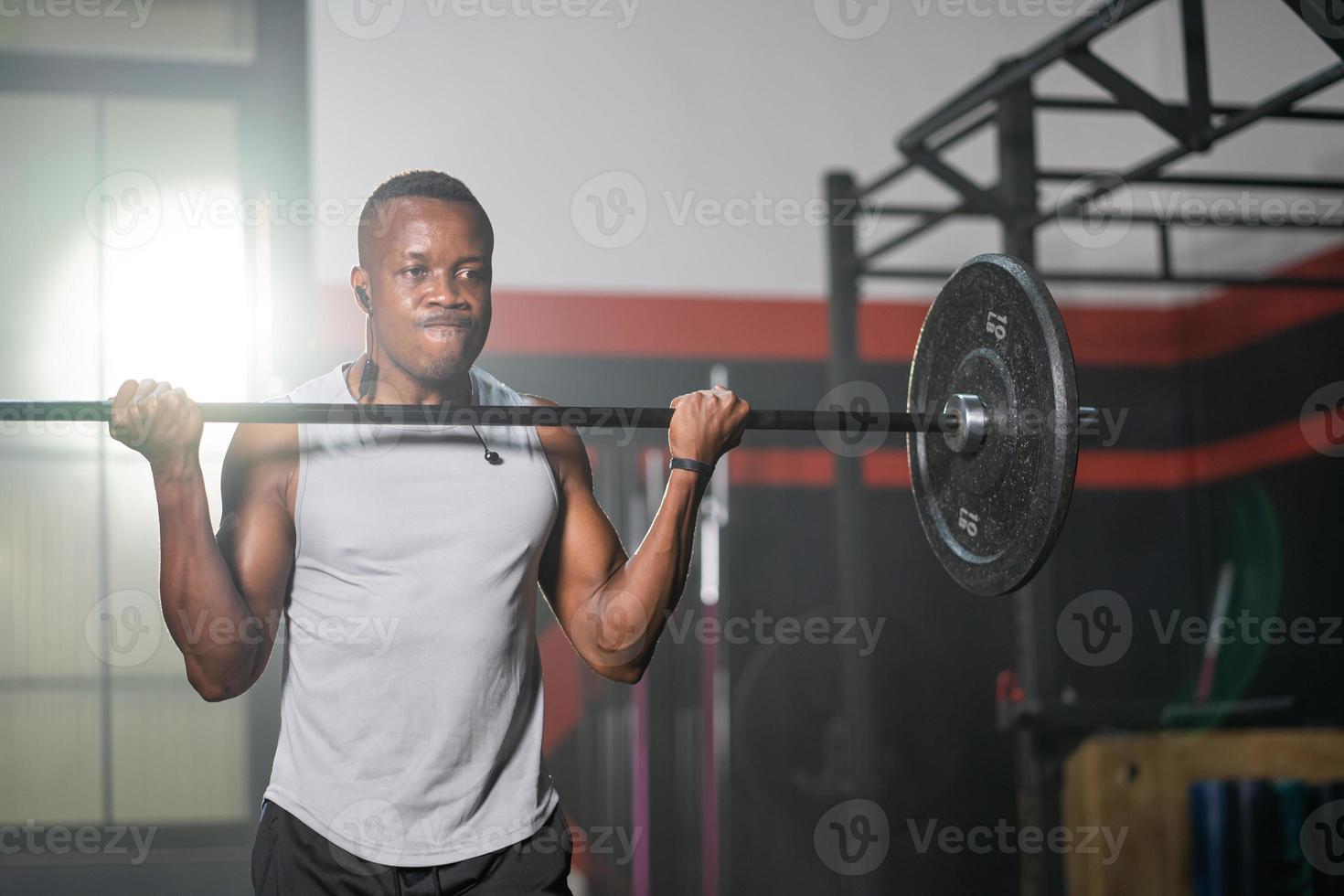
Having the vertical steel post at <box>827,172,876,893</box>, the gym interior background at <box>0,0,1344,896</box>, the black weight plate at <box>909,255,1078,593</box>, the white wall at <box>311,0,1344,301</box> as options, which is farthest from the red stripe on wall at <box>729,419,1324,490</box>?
the black weight plate at <box>909,255,1078,593</box>

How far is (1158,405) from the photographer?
4801mm

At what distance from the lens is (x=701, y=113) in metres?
4.41

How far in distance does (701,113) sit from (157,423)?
3081mm

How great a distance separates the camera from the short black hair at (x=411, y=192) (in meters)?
1.70

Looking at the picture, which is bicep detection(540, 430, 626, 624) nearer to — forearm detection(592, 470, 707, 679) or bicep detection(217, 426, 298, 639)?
forearm detection(592, 470, 707, 679)

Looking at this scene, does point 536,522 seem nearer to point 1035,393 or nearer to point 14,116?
point 1035,393

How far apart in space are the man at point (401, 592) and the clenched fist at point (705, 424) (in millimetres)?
37

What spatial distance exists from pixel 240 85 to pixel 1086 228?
117 inches

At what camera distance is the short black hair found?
66.8 inches

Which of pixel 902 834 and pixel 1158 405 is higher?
pixel 1158 405

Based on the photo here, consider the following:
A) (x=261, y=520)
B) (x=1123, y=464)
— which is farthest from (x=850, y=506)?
(x=261, y=520)

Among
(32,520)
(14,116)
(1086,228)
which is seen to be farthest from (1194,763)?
(14,116)

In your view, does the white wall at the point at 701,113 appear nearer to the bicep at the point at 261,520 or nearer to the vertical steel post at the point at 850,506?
the vertical steel post at the point at 850,506

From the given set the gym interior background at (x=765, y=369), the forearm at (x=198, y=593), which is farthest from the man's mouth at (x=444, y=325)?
the gym interior background at (x=765, y=369)
